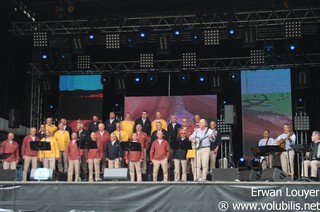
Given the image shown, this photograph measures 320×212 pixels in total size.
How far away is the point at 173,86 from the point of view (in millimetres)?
22859

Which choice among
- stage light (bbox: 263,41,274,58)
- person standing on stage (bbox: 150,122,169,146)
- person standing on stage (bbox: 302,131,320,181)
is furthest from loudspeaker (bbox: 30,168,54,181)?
stage light (bbox: 263,41,274,58)

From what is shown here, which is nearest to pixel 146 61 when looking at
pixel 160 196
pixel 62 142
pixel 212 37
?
pixel 212 37

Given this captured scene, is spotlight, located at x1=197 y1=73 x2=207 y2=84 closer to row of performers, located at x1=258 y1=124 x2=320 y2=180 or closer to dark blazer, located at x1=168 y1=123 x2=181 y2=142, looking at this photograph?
row of performers, located at x1=258 y1=124 x2=320 y2=180

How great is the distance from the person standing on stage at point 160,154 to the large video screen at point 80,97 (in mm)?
6759

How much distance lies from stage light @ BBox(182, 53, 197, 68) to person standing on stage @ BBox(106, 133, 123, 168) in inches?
246

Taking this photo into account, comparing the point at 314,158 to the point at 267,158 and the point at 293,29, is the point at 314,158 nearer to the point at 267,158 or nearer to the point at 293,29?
the point at 267,158

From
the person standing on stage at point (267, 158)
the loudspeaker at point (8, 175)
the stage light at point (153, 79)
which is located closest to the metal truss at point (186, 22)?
the stage light at point (153, 79)

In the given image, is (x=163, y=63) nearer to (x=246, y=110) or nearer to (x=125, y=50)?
(x=125, y=50)

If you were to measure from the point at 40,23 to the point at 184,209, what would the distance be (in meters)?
12.5

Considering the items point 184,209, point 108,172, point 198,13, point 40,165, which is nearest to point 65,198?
point 108,172

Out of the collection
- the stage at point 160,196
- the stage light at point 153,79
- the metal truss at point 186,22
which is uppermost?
the metal truss at point 186,22

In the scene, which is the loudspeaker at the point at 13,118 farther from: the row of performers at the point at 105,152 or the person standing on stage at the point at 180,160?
the person standing on stage at the point at 180,160

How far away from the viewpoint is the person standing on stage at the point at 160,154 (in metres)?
16.2

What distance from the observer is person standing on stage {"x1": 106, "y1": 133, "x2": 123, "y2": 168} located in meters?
16.5
